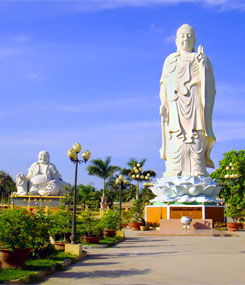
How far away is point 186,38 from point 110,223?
1692cm

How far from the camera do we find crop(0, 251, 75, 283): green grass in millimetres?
7298

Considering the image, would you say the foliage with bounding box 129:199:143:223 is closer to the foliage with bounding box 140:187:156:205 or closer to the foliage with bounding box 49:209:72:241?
the foliage with bounding box 140:187:156:205

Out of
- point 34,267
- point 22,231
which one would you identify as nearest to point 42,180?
point 22,231

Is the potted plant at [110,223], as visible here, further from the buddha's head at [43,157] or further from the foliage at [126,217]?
the buddha's head at [43,157]

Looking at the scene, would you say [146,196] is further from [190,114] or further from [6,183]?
[6,183]

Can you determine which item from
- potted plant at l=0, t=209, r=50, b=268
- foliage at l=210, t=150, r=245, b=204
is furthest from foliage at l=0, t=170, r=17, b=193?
potted plant at l=0, t=209, r=50, b=268

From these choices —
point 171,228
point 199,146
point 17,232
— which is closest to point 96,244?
point 17,232

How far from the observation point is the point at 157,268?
8805 mm

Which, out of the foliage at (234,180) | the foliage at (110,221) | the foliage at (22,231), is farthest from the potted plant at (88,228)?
the foliage at (234,180)

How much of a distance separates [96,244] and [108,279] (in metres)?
6.01

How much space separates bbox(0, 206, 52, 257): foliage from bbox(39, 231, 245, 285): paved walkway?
95 centimetres

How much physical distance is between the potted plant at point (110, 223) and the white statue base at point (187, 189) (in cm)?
1003

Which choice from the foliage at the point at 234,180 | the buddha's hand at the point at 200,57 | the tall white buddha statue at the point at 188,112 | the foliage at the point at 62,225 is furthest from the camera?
the foliage at the point at 234,180

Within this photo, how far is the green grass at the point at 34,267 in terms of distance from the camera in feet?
23.9
